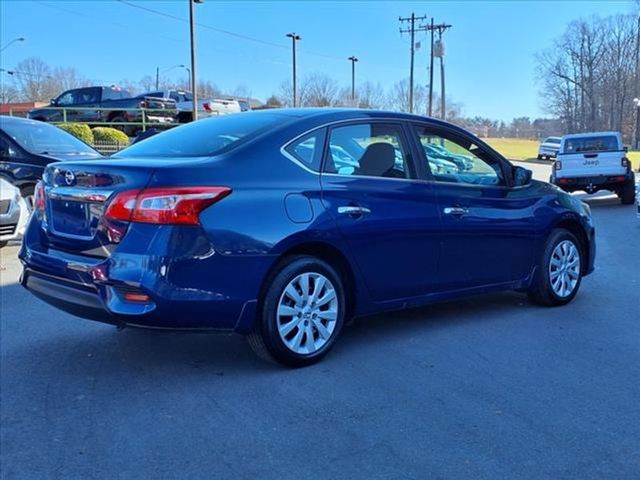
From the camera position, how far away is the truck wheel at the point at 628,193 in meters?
16.5

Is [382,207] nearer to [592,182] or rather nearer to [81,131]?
[592,182]

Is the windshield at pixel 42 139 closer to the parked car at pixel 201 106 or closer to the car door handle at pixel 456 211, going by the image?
the car door handle at pixel 456 211

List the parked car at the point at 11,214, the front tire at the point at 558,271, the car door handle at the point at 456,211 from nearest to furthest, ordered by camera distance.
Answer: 1. the car door handle at the point at 456,211
2. the front tire at the point at 558,271
3. the parked car at the point at 11,214

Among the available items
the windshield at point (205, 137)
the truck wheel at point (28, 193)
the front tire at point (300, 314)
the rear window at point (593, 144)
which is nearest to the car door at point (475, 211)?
the front tire at point (300, 314)

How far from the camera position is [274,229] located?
13.2 ft

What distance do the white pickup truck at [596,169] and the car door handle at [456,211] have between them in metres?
12.2

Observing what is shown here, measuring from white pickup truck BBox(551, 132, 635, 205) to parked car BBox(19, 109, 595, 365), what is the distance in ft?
38.3

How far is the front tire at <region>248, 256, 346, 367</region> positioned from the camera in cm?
412

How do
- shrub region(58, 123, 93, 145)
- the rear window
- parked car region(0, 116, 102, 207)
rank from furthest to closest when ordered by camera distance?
shrub region(58, 123, 93, 145) < the rear window < parked car region(0, 116, 102, 207)

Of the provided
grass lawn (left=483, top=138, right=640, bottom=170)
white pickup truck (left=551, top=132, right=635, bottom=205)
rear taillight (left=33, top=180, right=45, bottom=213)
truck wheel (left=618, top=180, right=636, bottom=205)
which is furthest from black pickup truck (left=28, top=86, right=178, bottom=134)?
grass lawn (left=483, top=138, right=640, bottom=170)

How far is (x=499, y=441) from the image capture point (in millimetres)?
3314

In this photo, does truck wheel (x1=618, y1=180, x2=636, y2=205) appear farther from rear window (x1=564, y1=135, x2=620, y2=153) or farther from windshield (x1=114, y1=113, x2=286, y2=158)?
windshield (x1=114, y1=113, x2=286, y2=158)

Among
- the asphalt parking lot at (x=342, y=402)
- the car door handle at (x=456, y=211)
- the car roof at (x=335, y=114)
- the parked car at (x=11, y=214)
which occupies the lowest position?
the asphalt parking lot at (x=342, y=402)

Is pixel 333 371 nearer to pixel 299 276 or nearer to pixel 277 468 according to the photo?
pixel 299 276
